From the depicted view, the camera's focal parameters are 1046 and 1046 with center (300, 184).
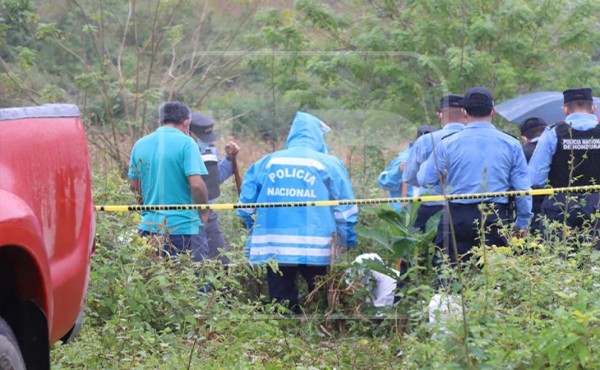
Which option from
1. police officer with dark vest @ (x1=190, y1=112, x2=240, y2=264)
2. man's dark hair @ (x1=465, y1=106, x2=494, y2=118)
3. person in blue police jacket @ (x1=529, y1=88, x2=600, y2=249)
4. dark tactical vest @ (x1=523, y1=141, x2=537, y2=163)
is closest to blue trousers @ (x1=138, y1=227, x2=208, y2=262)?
police officer with dark vest @ (x1=190, y1=112, x2=240, y2=264)

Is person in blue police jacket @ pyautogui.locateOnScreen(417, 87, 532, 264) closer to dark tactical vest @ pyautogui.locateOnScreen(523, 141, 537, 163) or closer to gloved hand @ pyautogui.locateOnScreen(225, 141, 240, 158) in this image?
dark tactical vest @ pyautogui.locateOnScreen(523, 141, 537, 163)

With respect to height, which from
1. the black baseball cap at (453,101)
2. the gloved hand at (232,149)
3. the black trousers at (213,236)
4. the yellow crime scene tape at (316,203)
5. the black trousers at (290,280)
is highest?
the black baseball cap at (453,101)

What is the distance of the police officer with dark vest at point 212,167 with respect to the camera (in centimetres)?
969

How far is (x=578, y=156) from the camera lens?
9195 mm

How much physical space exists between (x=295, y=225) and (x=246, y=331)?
5.42 ft

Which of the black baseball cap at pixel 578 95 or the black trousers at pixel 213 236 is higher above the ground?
the black baseball cap at pixel 578 95

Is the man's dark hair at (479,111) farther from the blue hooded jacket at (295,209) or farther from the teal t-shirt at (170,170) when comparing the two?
the teal t-shirt at (170,170)

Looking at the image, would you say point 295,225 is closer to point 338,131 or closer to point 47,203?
point 338,131

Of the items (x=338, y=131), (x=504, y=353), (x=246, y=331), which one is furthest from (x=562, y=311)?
(x=338, y=131)

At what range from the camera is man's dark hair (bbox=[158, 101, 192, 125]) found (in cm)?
898

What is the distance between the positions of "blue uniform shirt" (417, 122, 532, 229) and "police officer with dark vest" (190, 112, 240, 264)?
7.04 feet

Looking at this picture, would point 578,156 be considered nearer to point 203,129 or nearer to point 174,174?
point 174,174

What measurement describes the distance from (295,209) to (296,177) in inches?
10.4

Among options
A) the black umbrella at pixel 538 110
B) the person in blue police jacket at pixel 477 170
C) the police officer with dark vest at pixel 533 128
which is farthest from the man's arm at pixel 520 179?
the black umbrella at pixel 538 110
